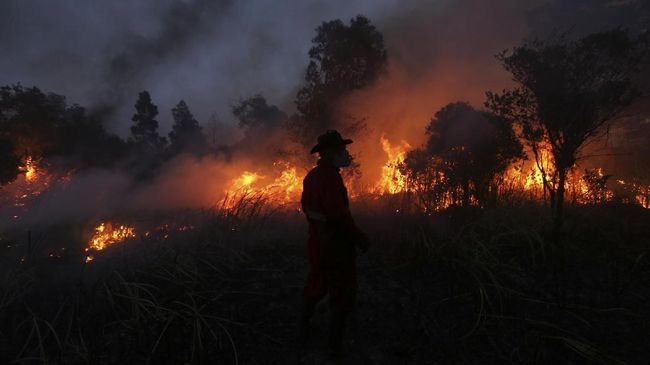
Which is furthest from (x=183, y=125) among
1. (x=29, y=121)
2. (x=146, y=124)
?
(x=29, y=121)

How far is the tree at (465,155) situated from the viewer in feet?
26.8

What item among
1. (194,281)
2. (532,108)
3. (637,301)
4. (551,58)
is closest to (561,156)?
(532,108)

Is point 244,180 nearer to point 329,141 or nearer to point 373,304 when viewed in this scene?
point 373,304

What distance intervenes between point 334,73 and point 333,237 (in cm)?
1139

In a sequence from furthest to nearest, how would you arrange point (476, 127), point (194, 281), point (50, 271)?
point (476, 127), point (50, 271), point (194, 281)

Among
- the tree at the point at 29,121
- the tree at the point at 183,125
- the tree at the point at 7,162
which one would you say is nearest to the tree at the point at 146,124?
the tree at the point at 183,125

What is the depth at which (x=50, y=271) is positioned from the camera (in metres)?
5.61

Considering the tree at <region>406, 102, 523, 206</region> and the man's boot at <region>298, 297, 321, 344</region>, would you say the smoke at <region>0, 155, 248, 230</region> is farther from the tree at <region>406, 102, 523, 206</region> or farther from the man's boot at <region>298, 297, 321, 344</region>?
the man's boot at <region>298, 297, 321, 344</region>

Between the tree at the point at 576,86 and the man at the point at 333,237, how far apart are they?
460cm

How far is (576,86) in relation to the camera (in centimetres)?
671

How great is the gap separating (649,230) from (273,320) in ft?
21.3

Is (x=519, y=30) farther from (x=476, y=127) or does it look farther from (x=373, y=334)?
(x=373, y=334)

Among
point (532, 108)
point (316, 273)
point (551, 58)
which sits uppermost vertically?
point (551, 58)

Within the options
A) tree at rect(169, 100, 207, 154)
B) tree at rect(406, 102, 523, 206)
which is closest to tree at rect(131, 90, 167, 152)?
tree at rect(169, 100, 207, 154)
